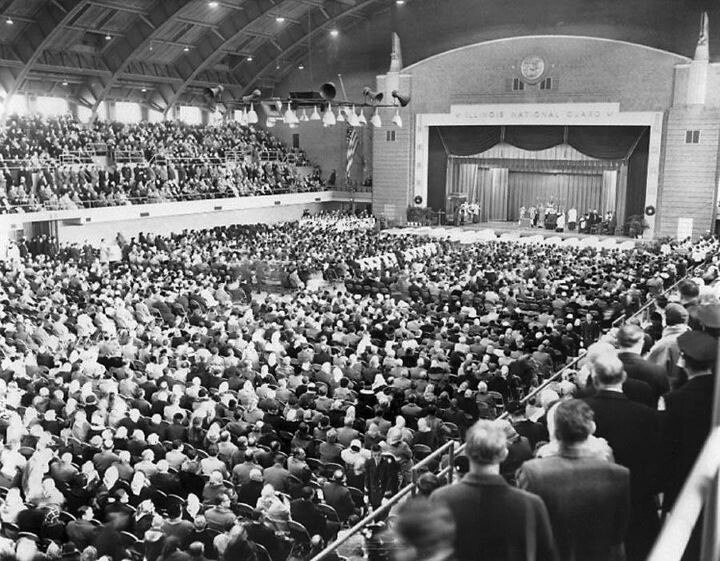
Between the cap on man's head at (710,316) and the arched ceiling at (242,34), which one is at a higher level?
the arched ceiling at (242,34)

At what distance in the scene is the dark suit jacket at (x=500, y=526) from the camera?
3186mm

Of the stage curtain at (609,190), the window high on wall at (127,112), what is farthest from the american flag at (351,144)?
the stage curtain at (609,190)

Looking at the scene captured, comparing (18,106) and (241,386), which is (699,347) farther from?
(18,106)

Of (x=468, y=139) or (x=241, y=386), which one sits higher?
(x=468, y=139)

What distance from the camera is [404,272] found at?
24438 mm

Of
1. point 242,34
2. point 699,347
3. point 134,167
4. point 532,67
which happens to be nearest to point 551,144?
point 532,67

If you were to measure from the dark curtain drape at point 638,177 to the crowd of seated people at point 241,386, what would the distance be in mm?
11608

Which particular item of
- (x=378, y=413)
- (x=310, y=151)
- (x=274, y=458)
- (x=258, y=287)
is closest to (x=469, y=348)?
(x=378, y=413)

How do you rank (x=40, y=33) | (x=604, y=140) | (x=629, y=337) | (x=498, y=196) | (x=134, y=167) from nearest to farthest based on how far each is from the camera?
(x=629, y=337), (x=40, y=33), (x=134, y=167), (x=604, y=140), (x=498, y=196)

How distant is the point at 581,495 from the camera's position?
11.8 feet

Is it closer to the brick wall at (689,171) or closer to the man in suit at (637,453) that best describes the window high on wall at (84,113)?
the brick wall at (689,171)

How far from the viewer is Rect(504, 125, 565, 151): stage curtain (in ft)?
122

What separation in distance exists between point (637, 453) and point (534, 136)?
116ft

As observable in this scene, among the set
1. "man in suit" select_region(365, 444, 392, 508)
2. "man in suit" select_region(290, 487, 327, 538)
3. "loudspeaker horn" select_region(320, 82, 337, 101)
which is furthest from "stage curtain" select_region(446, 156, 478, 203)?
"man in suit" select_region(290, 487, 327, 538)
